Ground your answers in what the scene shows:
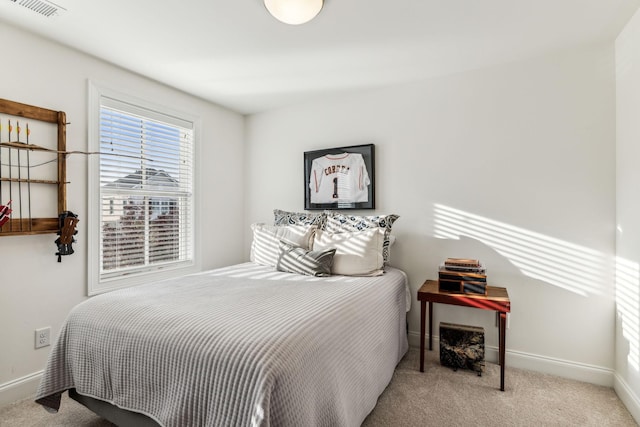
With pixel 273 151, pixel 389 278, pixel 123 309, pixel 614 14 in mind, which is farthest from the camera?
pixel 273 151

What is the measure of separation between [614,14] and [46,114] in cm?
370

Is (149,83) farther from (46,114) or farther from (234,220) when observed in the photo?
(234,220)

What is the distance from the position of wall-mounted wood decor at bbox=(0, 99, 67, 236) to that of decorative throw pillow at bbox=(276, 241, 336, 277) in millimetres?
1607

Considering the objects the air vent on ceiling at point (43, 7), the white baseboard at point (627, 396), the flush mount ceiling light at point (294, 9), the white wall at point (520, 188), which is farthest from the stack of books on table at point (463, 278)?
the air vent on ceiling at point (43, 7)

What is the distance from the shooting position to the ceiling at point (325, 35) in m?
1.94

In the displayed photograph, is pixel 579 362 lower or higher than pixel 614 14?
lower

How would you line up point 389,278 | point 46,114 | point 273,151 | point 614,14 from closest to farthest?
point 614,14 < point 46,114 < point 389,278 < point 273,151

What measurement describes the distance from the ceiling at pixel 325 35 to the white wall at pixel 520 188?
0.76 ft

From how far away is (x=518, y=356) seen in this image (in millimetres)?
2584

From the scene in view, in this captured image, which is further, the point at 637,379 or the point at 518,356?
the point at 518,356

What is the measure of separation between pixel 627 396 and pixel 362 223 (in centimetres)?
205

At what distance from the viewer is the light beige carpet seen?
75.1 inches

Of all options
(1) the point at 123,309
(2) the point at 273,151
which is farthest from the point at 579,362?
(2) the point at 273,151

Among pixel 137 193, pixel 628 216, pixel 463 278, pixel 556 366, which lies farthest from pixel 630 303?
pixel 137 193
